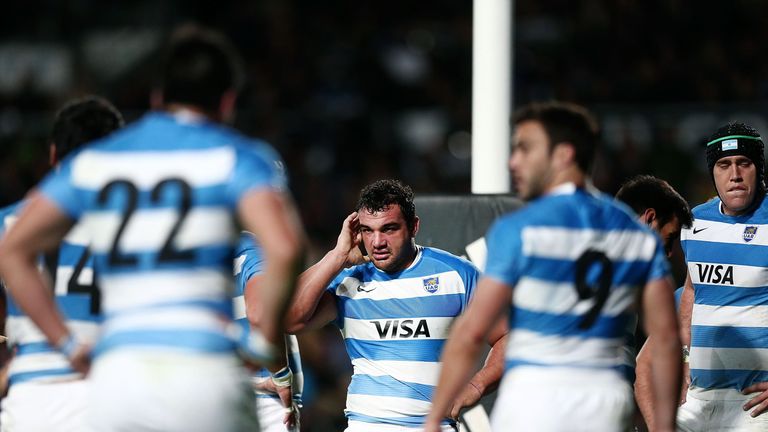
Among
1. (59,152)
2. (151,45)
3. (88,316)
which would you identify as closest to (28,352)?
(88,316)

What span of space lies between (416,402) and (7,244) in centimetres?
266

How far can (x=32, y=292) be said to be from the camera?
3816 mm

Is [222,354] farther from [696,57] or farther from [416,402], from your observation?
[696,57]

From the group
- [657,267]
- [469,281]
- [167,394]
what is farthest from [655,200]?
[167,394]

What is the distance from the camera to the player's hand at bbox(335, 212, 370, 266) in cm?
604

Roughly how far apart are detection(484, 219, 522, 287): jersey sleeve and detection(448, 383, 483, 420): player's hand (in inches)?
79.6

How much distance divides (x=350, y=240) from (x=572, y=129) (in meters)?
2.06

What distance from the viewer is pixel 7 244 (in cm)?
376

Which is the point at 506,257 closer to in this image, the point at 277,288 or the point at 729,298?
the point at 277,288

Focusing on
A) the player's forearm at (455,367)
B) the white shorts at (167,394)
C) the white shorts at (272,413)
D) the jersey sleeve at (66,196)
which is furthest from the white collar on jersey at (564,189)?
the white shorts at (272,413)

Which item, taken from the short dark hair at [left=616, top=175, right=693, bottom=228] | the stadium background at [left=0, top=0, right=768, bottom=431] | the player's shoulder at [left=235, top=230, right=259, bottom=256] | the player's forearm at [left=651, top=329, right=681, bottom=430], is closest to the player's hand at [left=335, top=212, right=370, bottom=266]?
the player's shoulder at [left=235, top=230, right=259, bottom=256]

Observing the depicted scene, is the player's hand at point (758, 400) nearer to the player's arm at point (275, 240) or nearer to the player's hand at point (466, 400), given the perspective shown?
the player's hand at point (466, 400)

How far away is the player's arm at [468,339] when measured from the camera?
4.07 metres

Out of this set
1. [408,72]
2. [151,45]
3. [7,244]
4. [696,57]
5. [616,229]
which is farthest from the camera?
[151,45]
